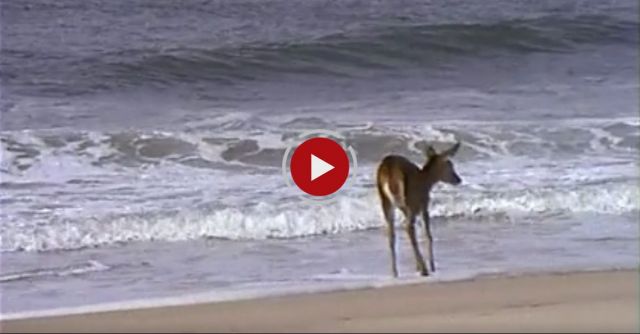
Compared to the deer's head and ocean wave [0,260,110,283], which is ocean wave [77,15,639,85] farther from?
the deer's head

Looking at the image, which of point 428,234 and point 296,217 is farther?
point 296,217

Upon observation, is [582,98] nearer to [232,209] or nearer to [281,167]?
Answer: [281,167]

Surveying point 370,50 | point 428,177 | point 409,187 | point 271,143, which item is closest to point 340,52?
point 370,50

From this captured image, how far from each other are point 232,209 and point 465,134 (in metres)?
2.88

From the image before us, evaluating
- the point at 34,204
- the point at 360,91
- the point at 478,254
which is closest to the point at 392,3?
the point at 360,91

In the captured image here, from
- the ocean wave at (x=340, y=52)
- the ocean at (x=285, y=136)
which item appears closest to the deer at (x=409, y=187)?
the ocean at (x=285, y=136)

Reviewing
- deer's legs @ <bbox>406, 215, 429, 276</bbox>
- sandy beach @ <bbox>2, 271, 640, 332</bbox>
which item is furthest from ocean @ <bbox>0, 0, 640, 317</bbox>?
sandy beach @ <bbox>2, 271, 640, 332</bbox>

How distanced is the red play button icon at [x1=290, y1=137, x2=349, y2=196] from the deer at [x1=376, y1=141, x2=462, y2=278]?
0.99m

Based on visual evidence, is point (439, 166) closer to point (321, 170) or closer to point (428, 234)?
point (428, 234)

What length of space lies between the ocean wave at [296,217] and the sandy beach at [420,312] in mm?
2033

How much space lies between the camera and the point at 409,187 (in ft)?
20.8

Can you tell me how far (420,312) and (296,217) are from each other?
2.76 meters

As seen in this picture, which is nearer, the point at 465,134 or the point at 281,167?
the point at 281,167

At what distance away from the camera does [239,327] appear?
523 cm
